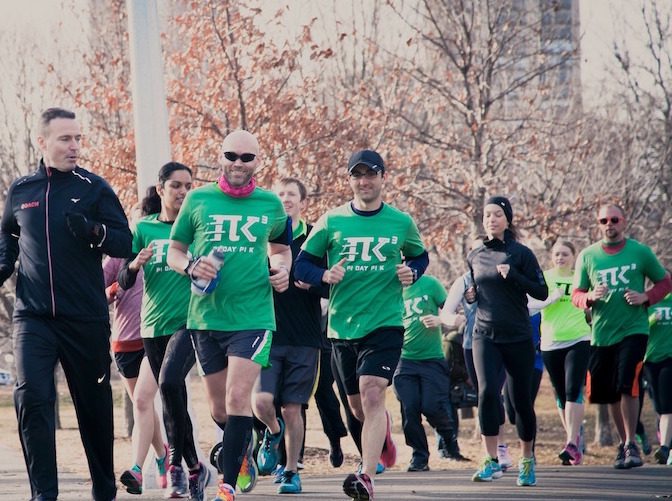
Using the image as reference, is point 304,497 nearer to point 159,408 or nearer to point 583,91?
point 159,408

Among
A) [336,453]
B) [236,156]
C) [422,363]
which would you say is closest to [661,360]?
[422,363]

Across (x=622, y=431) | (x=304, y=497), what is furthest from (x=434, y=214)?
(x=304, y=497)

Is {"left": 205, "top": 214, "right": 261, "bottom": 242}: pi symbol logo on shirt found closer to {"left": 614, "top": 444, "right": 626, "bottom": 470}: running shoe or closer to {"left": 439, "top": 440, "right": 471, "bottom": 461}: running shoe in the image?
{"left": 614, "top": 444, "right": 626, "bottom": 470}: running shoe

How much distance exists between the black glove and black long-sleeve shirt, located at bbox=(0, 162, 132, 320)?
5 cm

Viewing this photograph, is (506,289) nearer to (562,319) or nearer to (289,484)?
(289,484)

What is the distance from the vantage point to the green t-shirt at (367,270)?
8.92 metres

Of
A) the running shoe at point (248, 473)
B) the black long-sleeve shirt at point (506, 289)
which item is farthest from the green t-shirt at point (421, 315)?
the running shoe at point (248, 473)

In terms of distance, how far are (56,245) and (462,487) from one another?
13.7 feet

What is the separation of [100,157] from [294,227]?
7.80 metres

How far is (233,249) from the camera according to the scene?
8.03 meters

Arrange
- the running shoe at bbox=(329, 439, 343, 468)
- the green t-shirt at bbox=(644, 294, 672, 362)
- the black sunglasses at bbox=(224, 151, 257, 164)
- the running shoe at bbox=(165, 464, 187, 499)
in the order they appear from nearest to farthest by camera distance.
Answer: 1. the black sunglasses at bbox=(224, 151, 257, 164)
2. the running shoe at bbox=(165, 464, 187, 499)
3. the running shoe at bbox=(329, 439, 343, 468)
4. the green t-shirt at bbox=(644, 294, 672, 362)

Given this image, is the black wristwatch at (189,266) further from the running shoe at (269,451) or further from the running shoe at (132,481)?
the running shoe at (269,451)

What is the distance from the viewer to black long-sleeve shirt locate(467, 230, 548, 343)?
1081 centimetres

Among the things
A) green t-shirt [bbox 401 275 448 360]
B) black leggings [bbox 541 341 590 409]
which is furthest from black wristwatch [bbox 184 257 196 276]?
black leggings [bbox 541 341 590 409]
